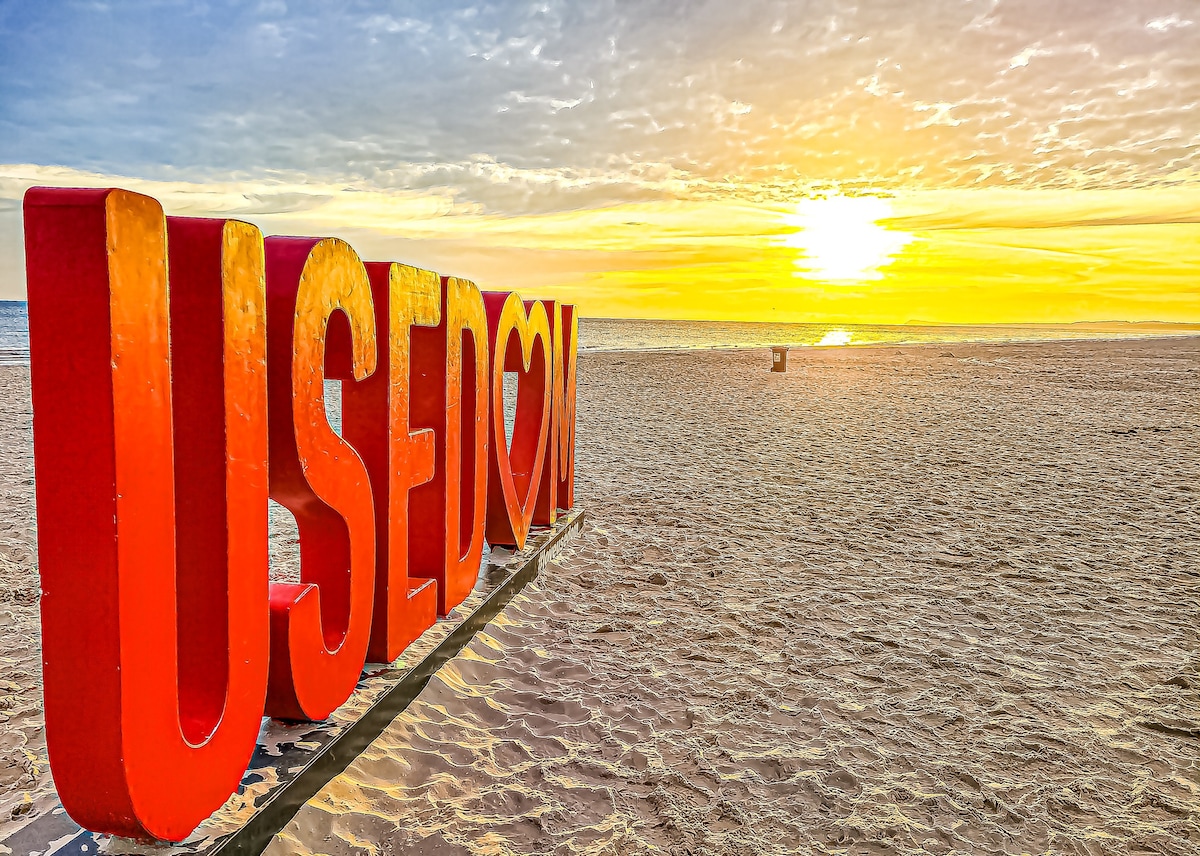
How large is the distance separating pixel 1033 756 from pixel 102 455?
3.59 meters

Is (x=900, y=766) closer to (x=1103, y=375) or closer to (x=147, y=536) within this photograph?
(x=147, y=536)

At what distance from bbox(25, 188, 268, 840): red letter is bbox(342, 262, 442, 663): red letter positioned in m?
0.88

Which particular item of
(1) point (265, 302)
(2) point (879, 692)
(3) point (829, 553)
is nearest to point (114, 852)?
(1) point (265, 302)

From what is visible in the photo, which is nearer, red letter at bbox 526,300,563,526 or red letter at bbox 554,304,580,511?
red letter at bbox 526,300,563,526

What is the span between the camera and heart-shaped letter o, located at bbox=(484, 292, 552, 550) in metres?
4.69

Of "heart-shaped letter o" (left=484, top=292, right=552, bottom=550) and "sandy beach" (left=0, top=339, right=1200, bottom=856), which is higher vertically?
"heart-shaped letter o" (left=484, top=292, right=552, bottom=550)

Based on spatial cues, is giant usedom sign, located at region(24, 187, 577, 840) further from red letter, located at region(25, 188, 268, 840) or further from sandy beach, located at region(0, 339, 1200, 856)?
sandy beach, located at region(0, 339, 1200, 856)

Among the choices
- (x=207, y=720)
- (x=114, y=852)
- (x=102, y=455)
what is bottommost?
(x=114, y=852)

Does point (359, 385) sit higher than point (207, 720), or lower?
higher

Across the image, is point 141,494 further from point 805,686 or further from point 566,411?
point 566,411

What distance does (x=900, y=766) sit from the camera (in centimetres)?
306

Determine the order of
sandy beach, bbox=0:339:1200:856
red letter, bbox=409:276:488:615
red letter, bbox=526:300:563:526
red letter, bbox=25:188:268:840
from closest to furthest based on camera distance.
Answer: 1. red letter, bbox=25:188:268:840
2. sandy beach, bbox=0:339:1200:856
3. red letter, bbox=409:276:488:615
4. red letter, bbox=526:300:563:526

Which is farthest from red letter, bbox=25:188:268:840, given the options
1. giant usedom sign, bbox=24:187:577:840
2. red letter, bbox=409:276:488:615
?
A: red letter, bbox=409:276:488:615

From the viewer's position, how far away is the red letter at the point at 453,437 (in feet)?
12.6
